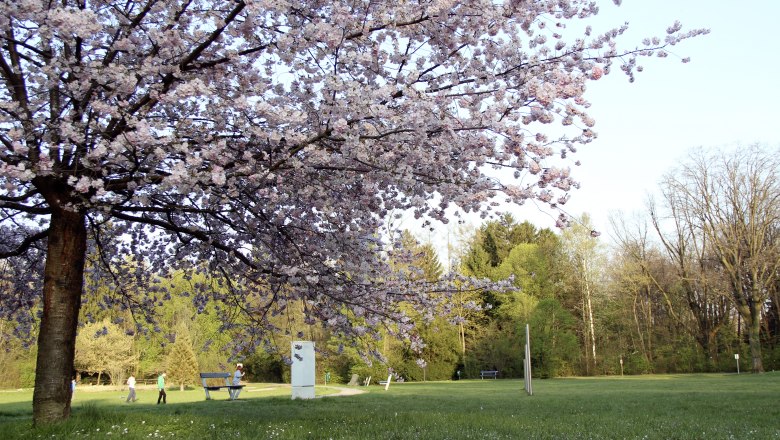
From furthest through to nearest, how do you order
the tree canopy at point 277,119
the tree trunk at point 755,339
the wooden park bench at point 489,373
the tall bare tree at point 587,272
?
the tall bare tree at point 587,272 → the wooden park bench at point 489,373 → the tree trunk at point 755,339 → the tree canopy at point 277,119

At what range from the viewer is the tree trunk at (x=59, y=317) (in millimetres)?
6281

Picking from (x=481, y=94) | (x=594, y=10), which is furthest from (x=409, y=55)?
(x=594, y=10)

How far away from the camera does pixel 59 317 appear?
6406 millimetres

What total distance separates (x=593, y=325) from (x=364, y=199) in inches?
1737

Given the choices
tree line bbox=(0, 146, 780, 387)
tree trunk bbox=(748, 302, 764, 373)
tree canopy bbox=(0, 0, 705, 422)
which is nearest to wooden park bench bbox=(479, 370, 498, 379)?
tree line bbox=(0, 146, 780, 387)

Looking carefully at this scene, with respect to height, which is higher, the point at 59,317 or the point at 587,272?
the point at 587,272

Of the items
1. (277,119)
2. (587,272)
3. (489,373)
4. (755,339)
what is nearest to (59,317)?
(277,119)

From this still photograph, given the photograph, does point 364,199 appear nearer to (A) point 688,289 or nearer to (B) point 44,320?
(B) point 44,320

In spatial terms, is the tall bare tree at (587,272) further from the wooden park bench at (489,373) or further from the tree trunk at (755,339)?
the tree trunk at (755,339)

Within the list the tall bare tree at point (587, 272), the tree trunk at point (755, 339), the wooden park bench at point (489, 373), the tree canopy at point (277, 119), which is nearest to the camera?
the tree canopy at point (277, 119)

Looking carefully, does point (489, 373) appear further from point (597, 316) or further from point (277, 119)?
point (277, 119)

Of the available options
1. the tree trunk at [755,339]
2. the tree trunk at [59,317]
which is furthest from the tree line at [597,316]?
the tree trunk at [59,317]

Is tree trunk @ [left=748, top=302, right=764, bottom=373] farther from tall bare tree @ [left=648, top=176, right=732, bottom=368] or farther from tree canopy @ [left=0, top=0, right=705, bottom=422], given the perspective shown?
tree canopy @ [left=0, top=0, right=705, bottom=422]

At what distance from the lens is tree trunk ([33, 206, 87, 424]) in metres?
6.28
